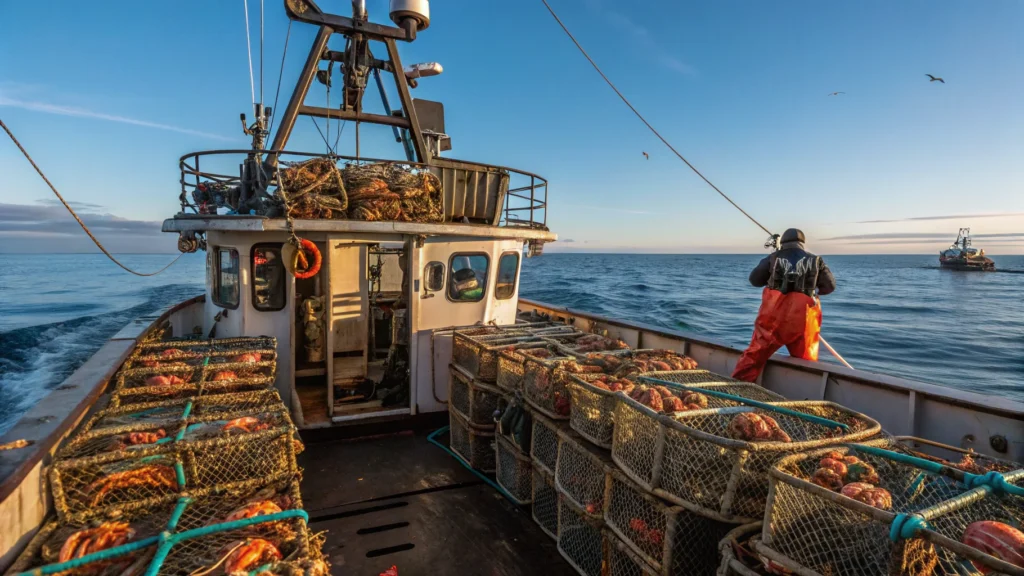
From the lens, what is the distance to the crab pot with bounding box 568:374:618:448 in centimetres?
350

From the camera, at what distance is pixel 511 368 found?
488 cm

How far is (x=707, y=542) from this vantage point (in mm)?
2924

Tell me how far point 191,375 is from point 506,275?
4541 mm

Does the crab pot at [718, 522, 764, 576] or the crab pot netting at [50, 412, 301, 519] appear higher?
the crab pot netting at [50, 412, 301, 519]

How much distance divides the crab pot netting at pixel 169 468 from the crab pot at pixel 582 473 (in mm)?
1953

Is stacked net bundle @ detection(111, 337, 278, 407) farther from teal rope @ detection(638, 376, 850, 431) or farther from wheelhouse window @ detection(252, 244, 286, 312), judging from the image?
teal rope @ detection(638, 376, 850, 431)

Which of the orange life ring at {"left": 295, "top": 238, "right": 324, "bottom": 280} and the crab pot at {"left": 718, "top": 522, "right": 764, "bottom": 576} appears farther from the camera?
the orange life ring at {"left": 295, "top": 238, "right": 324, "bottom": 280}

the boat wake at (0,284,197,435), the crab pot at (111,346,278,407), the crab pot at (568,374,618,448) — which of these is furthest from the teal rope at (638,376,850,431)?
the boat wake at (0,284,197,435)

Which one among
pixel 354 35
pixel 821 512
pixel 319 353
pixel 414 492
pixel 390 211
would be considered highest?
pixel 354 35

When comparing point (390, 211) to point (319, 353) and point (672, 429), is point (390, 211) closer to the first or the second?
point (319, 353)

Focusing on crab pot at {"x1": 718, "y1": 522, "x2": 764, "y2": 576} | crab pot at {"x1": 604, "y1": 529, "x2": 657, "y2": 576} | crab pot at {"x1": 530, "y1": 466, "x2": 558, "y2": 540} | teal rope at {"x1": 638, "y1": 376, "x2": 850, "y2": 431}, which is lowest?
crab pot at {"x1": 530, "y1": 466, "x2": 558, "y2": 540}

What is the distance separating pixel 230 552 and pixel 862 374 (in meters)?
5.03

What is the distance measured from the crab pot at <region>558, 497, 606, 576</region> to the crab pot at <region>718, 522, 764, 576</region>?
1.13 metres

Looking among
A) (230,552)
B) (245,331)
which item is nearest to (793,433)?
(230,552)
